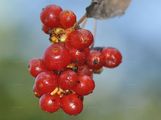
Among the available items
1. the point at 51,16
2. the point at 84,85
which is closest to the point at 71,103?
the point at 84,85

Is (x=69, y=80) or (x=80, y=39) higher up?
(x=80, y=39)

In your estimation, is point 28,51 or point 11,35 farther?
point 11,35

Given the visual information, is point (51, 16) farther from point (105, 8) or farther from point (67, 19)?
point (105, 8)

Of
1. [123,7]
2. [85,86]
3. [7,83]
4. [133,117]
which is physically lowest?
[133,117]

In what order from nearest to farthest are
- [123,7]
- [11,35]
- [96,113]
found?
[123,7]
[96,113]
[11,35]

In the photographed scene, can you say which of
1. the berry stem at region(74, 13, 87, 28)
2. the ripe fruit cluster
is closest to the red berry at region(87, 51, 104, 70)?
the ripe fruit cluster

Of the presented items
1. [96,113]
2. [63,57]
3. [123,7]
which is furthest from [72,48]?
[96,113]

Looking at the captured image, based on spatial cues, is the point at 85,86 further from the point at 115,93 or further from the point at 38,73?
the point at 115,93
